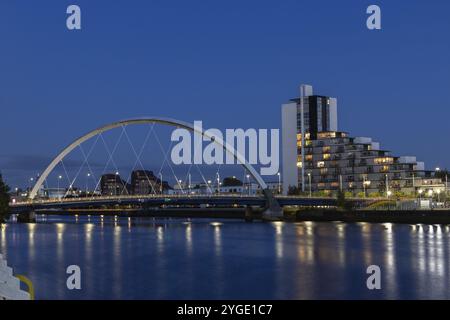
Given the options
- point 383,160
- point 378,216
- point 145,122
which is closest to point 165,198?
point 145,122

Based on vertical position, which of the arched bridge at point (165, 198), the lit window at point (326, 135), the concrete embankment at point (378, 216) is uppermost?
the lit window at point (326, 135)

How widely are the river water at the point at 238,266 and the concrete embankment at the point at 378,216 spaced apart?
70.8ft

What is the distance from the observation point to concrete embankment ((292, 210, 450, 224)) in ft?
257

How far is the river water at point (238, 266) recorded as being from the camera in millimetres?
27750

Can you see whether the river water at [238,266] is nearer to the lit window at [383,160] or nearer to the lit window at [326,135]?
the lit window at [383,160]

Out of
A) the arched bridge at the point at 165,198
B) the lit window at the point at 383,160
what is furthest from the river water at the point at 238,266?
the lit window at the point at 383,160

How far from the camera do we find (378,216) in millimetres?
84938

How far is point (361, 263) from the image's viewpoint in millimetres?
37438

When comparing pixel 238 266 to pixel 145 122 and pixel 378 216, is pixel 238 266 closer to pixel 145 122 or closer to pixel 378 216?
pixel 378 216

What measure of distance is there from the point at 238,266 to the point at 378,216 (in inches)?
2024

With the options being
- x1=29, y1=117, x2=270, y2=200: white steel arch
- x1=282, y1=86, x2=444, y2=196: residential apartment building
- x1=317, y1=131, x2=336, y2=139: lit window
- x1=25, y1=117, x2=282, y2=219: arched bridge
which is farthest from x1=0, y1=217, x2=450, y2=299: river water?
x1=317, y1=131, x2=336, y2=139: lit window

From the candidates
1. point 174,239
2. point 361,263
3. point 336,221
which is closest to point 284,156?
point 336,221

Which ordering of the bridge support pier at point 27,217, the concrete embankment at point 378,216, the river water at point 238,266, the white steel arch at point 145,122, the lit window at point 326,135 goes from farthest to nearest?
the lit window at point 326,135 < the bridge support pier at point 27,217 < the white steel arch at point 145,122 < the concrete embankment at point 378,216 < the river water at point 238,266
